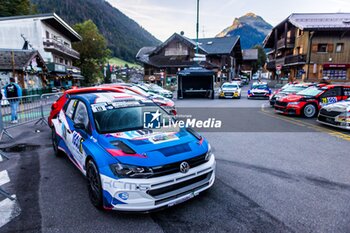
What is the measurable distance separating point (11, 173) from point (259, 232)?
190 inches

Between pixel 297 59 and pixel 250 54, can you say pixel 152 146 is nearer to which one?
pixel 297 59

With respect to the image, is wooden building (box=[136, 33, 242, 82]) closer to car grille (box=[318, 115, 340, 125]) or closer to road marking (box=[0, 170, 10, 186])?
car grille (box=[318, 115, 340, 125])

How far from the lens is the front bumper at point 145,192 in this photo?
9.06ft

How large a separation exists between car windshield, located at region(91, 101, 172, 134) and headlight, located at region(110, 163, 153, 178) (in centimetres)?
91

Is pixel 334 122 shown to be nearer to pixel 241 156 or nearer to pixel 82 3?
pixel 241 156

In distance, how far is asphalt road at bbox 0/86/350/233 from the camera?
2.88 m

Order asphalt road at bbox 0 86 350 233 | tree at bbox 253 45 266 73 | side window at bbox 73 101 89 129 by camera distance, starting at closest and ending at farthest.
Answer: asphalt road at bbox 0 86 350 233, side window at bbox 73 101 89 129, tree at bbox 253 45 266 73

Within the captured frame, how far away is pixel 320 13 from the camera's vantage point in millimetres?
34188

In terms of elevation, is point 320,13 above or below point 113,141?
above

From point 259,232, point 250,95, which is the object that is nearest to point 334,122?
point 259,232

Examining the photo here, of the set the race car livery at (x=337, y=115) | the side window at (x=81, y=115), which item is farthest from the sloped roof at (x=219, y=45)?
the side window at (x=81, y=115)

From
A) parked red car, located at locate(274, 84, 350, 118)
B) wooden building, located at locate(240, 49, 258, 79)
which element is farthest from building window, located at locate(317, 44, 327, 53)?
wooden building, located at locate(240, 49, 258, 79)

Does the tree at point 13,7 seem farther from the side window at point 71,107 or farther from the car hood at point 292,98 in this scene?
the car hood at point 292,98

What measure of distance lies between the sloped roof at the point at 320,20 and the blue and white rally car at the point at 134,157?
33.8m
